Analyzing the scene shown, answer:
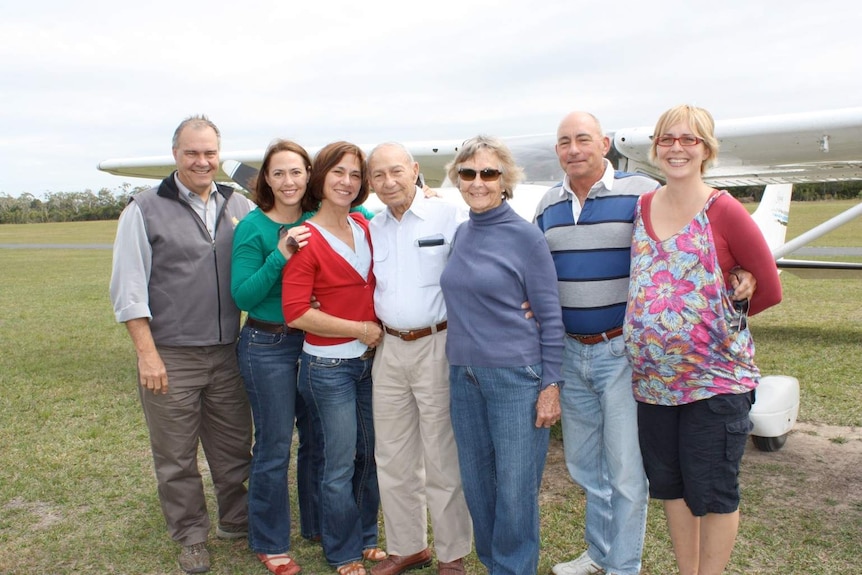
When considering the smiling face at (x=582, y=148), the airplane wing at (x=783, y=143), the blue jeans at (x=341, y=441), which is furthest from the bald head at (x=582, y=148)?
the airplane wing at (x=783, y=143)

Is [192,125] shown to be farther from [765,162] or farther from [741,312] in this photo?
[765,162]

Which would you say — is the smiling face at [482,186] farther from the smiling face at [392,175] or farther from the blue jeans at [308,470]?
the blue jeans at [308,470]

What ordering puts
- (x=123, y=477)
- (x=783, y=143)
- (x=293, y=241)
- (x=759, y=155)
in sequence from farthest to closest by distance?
(x=759, y=155)
(x=783, y=143)
(x=123, y=477)
(x=293, y=241)

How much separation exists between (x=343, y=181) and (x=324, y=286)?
0.41 m

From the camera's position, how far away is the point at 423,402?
8.79ft

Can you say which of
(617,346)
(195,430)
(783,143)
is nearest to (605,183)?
(617,346)

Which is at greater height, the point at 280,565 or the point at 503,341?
the point at 503,341

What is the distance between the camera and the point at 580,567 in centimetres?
286

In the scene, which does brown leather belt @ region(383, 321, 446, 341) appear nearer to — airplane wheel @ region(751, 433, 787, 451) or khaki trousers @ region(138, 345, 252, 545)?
khaki trousers @ region(138, 345, 252, 545)

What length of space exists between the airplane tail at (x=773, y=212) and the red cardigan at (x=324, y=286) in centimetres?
775

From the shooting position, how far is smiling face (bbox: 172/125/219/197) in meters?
2.88

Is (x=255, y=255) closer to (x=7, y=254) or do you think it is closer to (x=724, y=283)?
(x=724, y=283)

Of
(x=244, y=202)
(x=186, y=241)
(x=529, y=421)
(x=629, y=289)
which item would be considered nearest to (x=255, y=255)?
(x=186, y=241)

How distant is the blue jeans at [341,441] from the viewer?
275 centimetres
